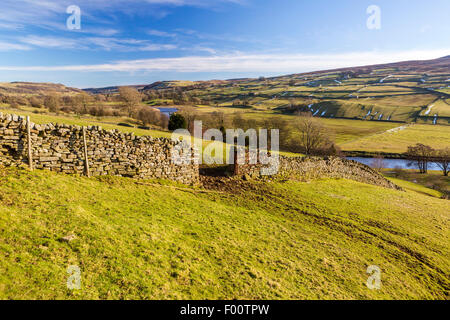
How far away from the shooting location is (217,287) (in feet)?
23.3

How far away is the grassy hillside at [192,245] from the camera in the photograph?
20.7 feet

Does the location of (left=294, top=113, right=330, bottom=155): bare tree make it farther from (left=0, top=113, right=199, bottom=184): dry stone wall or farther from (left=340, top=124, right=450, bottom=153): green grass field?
(left=0, top=113, right=199, bottom=184): dry stone wall

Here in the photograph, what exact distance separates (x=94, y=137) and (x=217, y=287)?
10737 millimetres

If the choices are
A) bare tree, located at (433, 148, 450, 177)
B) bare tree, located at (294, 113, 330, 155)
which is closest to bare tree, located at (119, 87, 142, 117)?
bare tree, located at (294, 113, 330, 155)

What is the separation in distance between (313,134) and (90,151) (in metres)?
58.2

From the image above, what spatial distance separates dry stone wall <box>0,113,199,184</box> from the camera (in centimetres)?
1071

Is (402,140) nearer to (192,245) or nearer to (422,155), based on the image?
(422,155)

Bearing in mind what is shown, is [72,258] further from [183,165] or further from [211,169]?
[211,169]

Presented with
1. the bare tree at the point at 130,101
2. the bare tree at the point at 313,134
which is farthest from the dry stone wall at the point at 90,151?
the bare tree at the point at 130,101

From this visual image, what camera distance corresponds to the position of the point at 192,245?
30.1ft

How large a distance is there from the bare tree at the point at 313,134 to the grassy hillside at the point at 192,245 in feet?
151

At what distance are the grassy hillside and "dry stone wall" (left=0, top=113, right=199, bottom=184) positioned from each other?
0.87 metres

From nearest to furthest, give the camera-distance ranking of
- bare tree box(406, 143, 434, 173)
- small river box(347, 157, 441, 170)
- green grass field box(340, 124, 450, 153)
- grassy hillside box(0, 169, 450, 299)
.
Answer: grassy hillside box(0, 169, 450, 299) < bare tree box(406, 143, 434, 173) < small river box(347, 157, 441, 170) < green grass field box(340, 124, 450, 153)

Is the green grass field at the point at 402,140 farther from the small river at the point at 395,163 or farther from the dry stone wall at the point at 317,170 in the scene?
the dry stone wall at the point at 317,170
